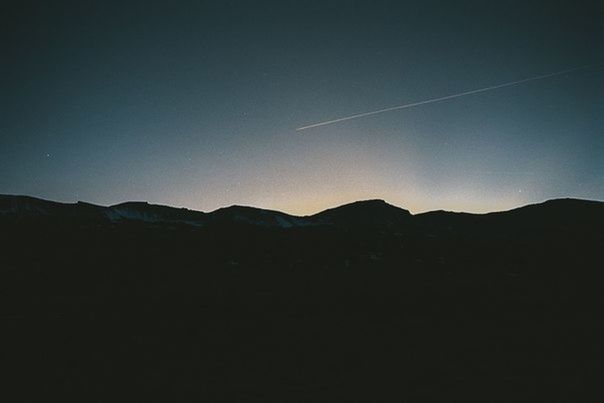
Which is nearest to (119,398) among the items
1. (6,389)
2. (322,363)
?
(6,389)

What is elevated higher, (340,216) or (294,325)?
(340,216)

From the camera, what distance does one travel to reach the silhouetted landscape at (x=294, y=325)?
1178 cm

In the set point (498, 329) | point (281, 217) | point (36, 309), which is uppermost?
point (281, 217)

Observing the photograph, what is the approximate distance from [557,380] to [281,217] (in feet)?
414

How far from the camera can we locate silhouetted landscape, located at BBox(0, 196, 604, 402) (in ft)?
38.7

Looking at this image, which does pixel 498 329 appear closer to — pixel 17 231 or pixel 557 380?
pixel 557 380

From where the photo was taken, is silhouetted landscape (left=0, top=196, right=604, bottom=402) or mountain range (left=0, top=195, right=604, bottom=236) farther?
mountain range (left=0, top=195, right=604, bottom=236)

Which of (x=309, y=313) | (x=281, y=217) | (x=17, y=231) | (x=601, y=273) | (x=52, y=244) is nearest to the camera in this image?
(x=309, y=313)

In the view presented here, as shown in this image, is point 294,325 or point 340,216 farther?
point 340,216

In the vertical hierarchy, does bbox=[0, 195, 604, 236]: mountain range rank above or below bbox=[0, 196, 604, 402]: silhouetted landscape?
above

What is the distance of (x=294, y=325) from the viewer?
20.4 m

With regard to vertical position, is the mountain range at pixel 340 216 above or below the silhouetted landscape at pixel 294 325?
above

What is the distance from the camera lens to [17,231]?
68.9 meters

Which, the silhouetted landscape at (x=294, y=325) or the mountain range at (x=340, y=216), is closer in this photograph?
the silhouetted landscape at (x=294, y=325)
